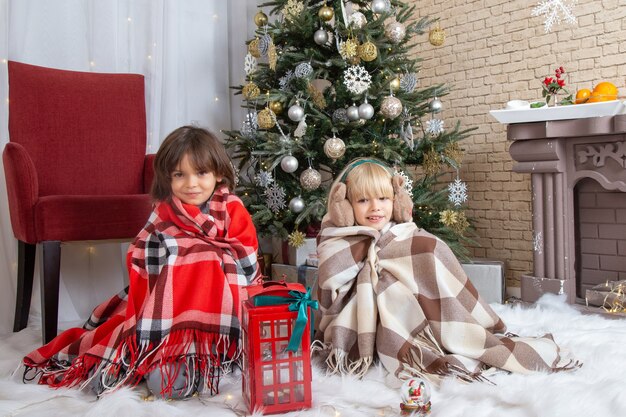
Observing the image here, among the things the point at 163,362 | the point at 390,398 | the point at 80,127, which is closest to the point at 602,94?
the point at 390,398

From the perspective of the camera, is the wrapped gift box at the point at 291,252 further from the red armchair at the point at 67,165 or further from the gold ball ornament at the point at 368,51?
the gold ball ornament at the point at 368,51

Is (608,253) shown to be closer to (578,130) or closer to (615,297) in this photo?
(615,297)

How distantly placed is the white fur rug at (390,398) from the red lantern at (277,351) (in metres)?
0.06

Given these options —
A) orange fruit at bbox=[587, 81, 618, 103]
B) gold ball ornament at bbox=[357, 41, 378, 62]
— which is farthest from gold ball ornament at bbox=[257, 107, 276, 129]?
orange fruit at bbox=[587, 81, 618, 103]

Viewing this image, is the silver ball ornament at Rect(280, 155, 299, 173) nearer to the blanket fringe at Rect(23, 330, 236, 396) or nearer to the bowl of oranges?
the blanket fringe at Rect(23, 330, 236, 396)

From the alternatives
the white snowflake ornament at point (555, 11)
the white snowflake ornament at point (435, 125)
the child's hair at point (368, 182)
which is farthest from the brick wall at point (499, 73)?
the child's hair at point (368, 182)

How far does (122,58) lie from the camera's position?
11.4 ft

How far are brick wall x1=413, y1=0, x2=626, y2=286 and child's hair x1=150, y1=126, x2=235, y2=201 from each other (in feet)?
7.50

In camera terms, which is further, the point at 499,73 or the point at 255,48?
the point at 499,73

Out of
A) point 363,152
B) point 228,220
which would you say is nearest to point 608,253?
point 363,152

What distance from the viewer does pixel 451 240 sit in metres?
3.08

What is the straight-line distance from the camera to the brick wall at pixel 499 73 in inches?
129

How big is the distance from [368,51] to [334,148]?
1.73 feet

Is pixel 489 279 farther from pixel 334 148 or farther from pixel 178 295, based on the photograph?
pixel 178 295
